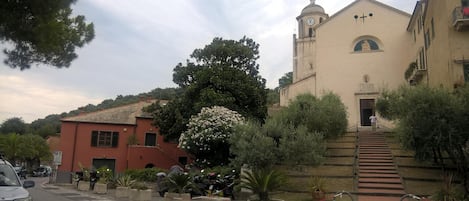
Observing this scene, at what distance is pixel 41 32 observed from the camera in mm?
10523

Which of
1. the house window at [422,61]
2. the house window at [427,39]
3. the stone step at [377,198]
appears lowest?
the stone step at [377,198]

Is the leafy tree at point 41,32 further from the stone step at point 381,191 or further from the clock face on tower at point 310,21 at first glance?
the clock face on tower at point 310,21

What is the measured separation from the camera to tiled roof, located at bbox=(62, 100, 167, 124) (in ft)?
113

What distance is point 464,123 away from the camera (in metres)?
15.1

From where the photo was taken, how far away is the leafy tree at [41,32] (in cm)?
967

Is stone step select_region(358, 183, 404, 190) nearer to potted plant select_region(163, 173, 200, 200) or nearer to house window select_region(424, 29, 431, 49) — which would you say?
potted plant select_region(163, 173, 200, 200)

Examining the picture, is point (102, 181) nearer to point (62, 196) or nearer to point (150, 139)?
point (62, 196)

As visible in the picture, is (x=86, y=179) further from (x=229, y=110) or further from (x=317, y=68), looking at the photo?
(x=317, y=68)

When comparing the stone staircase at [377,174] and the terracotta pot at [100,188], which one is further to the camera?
the terracotta pot at [100,188]

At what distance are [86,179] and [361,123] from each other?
73.1 feet

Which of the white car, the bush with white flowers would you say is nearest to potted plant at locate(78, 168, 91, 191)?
the bush with white flowers

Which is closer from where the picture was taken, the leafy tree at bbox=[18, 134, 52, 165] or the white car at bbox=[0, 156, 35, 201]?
the white car at bbox=[0, 156, 35, 201]

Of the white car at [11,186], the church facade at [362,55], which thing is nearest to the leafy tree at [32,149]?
the church facade at [362,55]

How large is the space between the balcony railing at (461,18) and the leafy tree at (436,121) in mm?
5429
